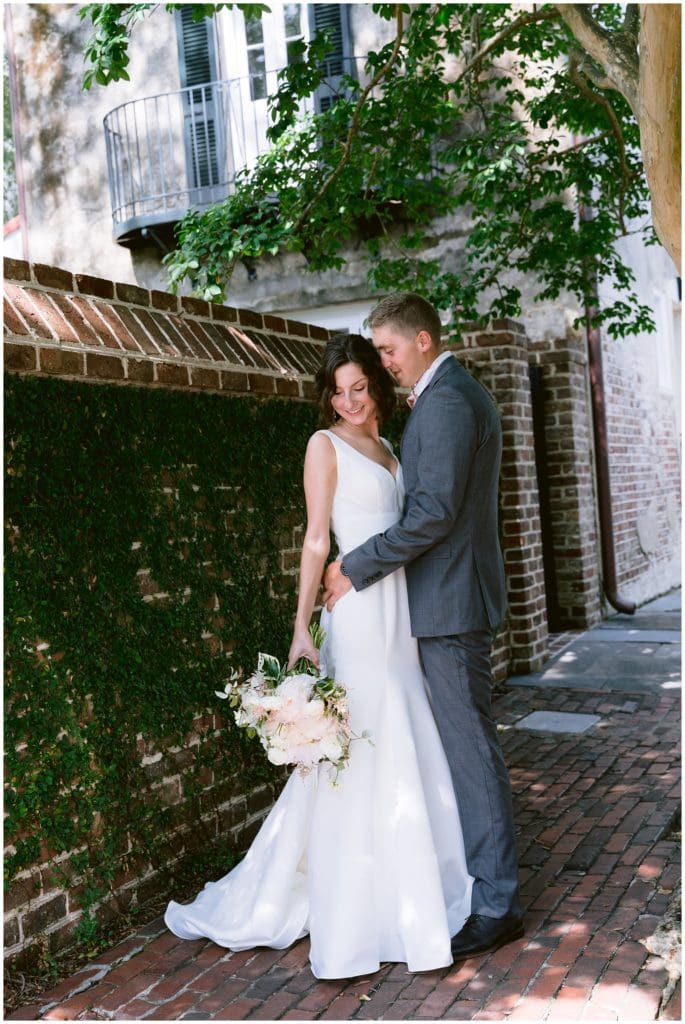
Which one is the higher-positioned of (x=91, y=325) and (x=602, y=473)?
(x=91, y=325)

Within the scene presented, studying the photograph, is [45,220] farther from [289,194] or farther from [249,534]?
[249,534]

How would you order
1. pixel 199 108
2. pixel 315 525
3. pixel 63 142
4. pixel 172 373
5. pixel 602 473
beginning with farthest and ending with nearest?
pixel 63 142, pixel 199 108, pixel 602 473, pixel 172 373, pixel 315 525

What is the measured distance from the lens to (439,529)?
135 inches

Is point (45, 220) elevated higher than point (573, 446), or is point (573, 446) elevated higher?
point (45, 220)

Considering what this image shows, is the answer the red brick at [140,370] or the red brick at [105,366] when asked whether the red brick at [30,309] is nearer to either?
the red brick at [105,366]

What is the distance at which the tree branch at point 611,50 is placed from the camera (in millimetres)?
3387

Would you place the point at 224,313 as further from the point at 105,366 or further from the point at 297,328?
the point at 105,366

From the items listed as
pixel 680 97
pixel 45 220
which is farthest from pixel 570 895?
pixel 45 220

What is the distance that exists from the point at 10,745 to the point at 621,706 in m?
4.54

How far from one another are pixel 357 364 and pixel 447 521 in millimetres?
683

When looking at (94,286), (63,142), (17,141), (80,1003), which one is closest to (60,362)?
(94,286)

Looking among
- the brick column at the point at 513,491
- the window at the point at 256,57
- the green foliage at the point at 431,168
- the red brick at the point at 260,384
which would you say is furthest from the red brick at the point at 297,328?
the window at the point at 256,57

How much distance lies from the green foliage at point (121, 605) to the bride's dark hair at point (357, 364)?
77 centimetres

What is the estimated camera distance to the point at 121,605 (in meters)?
3.84
